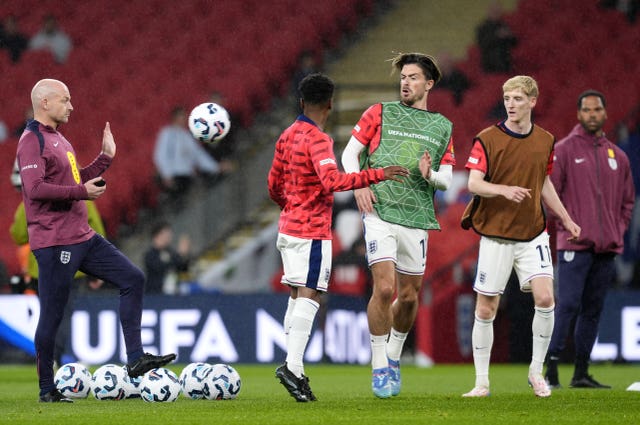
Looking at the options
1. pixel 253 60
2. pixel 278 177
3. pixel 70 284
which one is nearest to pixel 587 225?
pixel 278 177

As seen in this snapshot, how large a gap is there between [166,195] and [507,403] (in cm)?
1062

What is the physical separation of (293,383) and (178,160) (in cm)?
1007

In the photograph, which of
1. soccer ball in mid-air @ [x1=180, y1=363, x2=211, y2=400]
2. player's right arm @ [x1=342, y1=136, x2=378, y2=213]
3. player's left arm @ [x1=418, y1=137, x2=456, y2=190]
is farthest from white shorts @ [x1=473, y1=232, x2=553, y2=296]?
soccer ball in mid-air @ [x1=180, y1=363, x2=211, y2=400]

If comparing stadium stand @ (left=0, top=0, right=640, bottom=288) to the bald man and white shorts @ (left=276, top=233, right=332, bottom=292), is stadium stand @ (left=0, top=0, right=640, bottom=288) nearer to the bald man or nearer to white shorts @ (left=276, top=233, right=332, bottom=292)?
the bald man

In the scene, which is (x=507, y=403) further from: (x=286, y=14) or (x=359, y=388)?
(x=286, y=14)

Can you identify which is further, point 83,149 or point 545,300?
point 83,149

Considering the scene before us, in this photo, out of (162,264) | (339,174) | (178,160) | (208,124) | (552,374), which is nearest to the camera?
(339,174)

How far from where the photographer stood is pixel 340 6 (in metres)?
22.3

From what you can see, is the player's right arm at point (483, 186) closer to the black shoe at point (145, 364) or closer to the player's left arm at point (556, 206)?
the player's left arm at point (556, 206)

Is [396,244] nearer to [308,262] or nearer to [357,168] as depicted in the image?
[357,168]

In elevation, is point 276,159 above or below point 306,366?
above

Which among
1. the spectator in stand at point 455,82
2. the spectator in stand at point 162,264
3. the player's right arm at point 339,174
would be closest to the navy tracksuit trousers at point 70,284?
the player's right arm at point 339,174

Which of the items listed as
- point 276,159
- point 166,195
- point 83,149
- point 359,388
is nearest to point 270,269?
point 166,195

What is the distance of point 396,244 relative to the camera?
27.3 ft
